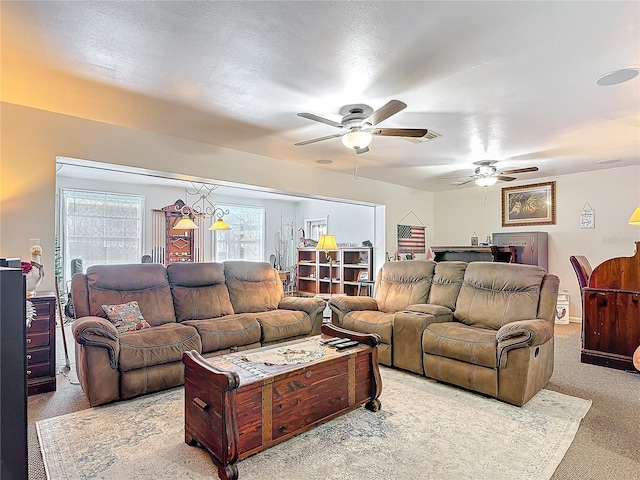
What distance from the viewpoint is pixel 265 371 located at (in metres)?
2.30

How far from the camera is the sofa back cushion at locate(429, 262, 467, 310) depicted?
405cm

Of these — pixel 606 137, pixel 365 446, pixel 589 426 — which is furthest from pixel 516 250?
pixel 365 446

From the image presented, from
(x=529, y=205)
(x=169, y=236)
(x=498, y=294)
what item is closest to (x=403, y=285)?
(x=498, y=294)

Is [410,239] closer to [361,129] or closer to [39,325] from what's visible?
[361,129]

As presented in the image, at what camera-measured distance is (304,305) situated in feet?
14.4

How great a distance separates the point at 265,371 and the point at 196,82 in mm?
2163

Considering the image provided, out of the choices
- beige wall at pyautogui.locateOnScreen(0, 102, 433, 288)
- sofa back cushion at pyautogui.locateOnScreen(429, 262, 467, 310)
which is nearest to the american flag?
sofa back cushion at pyautogui.locateOnScreen(429, 262, 467, 310)

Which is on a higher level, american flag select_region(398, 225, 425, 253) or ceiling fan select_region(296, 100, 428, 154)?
ceiling fan select_region(296, 100, 428, 154)

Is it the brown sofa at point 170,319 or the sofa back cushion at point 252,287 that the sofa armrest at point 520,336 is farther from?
the sofa back cushion at point 252,287

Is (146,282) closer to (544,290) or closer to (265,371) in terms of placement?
(265,371)

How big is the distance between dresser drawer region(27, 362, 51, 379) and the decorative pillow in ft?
2.06

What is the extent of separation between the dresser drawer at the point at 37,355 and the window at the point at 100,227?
13.7ft

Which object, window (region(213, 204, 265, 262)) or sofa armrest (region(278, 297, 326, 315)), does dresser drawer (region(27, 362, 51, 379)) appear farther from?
window (region(213, 204, 265, 262))

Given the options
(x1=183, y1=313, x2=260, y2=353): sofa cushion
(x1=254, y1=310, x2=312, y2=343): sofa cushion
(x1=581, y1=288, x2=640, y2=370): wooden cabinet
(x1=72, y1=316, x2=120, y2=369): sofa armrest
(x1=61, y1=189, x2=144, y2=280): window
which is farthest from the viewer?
(x1=61, y1=189, x2=144, y2=280): window
